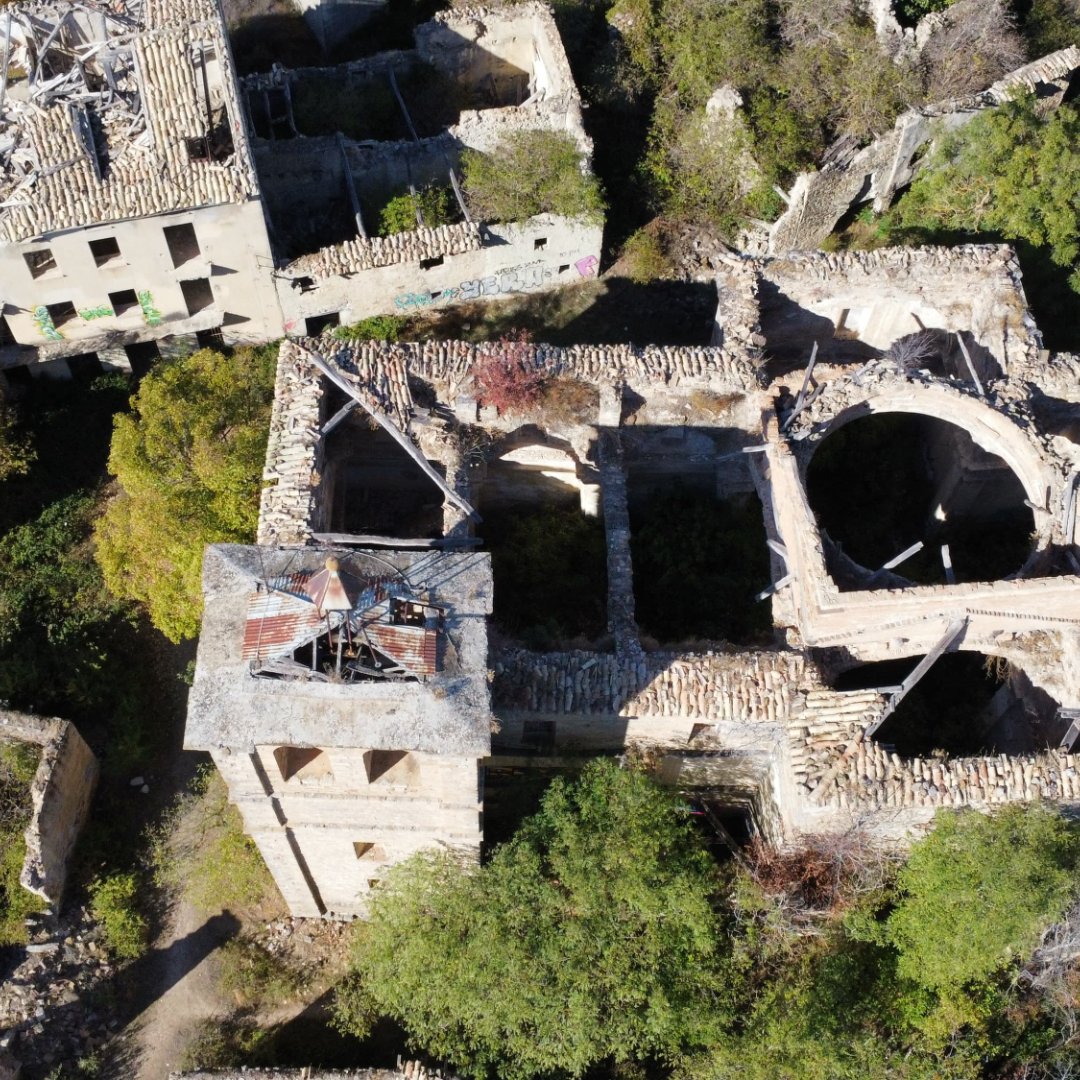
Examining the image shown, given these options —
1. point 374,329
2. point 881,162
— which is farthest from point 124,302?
point 881,162

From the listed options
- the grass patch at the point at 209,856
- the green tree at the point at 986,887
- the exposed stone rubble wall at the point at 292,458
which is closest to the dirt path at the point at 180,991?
the grass patch at the point at 209,856

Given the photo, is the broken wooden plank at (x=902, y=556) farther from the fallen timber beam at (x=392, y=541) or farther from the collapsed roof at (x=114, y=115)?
the collapsed roof at (x=114, y=115)

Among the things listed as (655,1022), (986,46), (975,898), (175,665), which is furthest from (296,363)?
(986,46)

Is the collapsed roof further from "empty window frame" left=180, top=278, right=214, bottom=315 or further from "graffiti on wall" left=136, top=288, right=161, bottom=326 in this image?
"empty window frame" left=180, top=278, right=214, bottom=315

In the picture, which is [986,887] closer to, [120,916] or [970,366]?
[970,366]

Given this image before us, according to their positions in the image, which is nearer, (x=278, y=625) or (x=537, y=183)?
(x=278, y=625)

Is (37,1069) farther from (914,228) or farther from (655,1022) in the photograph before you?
(914,228)

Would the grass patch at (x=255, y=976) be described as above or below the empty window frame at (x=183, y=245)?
below
